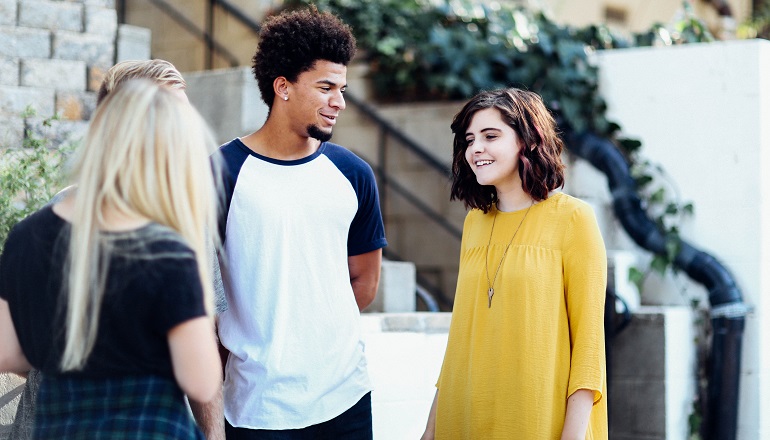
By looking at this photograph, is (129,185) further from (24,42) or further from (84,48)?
(84,48)

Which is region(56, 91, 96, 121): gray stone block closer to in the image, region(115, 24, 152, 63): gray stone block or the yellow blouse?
region(115, 24, 152, 63): gray stone block

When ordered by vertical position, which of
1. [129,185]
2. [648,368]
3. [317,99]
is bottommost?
[648,368]

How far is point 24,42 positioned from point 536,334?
3658 millimetres

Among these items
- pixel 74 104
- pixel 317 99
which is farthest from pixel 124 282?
pixel 74 104

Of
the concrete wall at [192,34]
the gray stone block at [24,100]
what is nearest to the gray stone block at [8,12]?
the gray stone block at [24,100]

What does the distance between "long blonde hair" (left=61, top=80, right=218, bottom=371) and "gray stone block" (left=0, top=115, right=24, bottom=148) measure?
3.17m

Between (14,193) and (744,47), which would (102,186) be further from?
(744,47)

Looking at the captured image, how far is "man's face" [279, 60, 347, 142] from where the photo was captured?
107 inches

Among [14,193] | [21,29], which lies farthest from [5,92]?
[14,193]

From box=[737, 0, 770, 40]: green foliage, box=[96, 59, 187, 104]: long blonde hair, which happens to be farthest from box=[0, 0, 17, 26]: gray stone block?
box=[737, 0, 770, 40]: green foliage

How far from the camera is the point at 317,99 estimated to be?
108 inches

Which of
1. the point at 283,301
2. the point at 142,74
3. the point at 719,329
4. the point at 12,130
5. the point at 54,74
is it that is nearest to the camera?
the point at 283,301

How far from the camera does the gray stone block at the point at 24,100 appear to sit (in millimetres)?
5051

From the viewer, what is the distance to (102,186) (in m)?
1.87
